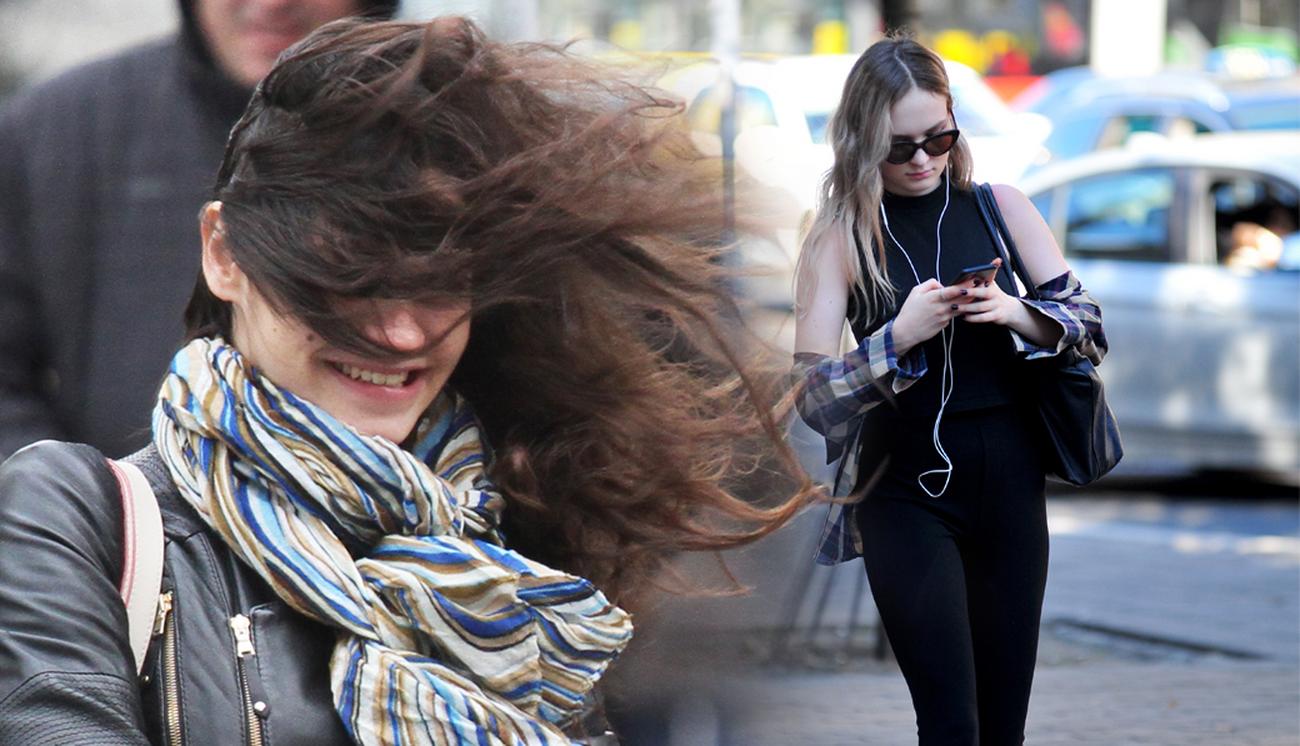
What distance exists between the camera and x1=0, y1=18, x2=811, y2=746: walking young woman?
1.79 metres

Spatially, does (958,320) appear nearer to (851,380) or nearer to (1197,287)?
(851,380)

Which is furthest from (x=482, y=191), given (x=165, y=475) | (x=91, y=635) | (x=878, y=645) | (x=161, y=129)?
(x=878, y=645)

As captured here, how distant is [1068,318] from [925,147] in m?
0.37

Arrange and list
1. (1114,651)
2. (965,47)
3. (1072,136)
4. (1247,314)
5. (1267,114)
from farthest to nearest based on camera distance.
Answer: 1. (965,47)
2. (1072,136)
3. (1267,114)
4. (1247,314)
5. (1114,651)

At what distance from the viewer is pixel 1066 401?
321 cm

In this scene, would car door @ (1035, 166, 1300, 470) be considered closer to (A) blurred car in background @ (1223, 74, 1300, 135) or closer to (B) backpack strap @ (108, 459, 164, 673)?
(A) blurred car in background @ (1223, 74, 1300, 135)

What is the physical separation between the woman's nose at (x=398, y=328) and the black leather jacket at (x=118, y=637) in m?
0.26

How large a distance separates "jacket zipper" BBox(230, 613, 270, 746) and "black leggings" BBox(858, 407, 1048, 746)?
1631 millimetres

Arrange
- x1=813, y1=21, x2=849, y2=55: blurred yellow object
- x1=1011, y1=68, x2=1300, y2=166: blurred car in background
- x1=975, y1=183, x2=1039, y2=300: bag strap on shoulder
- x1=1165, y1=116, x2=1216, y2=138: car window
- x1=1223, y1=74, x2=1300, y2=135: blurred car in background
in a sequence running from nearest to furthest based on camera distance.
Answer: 1. x1=975, y1=183, x2=1039, y2=300: bag strap on shoulder
2. x1=1223, y1=74, x2=1300, y2=135: blurred car in background
3. x1=1011, y1=68, x2=1300, y2=166: blurred car in background
4. x1=1165, y1=116, x2=1216, y2=138: car window
5. x1=813, y1=21, x2=849, y2=55: blurred yellow object

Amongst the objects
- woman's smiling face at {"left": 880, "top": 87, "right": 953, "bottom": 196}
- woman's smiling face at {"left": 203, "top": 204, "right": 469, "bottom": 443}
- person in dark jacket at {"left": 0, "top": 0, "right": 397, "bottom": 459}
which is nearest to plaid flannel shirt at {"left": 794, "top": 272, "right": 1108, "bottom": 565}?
woman's smiling face at {"left": 880, "top": 87, "right": 953, "bottom": 196}

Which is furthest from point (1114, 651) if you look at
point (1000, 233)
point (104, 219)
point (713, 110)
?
point (104, 219)

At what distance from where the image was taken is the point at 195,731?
1768 mm

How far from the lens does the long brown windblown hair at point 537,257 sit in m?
1.93

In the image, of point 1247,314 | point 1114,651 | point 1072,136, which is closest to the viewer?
point 1114,651
